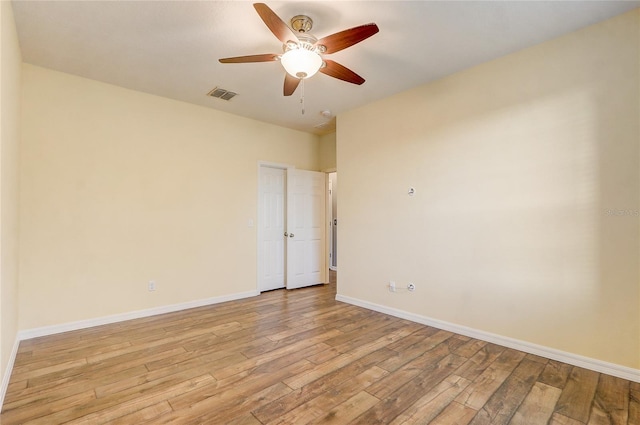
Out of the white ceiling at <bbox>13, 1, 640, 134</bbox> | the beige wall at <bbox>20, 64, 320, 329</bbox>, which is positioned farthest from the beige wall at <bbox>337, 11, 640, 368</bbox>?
the beige wall at <bbox>20, 64, 320, 329</bbox>

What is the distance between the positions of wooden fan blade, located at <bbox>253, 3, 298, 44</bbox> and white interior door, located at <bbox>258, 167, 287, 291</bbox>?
306 centimetres

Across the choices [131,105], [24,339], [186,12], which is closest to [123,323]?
[24,339]

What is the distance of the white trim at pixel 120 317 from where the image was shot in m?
3.07

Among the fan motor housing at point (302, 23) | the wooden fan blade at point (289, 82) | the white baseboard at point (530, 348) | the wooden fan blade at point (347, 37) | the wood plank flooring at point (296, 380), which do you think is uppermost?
the fan motor housing at point (302, 23)

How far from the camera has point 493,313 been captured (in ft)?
9.70

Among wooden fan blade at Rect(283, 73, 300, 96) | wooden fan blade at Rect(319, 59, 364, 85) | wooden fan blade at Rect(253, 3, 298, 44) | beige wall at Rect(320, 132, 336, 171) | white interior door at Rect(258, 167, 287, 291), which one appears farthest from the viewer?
beige wall at Rect(320, 132, 336, 171)

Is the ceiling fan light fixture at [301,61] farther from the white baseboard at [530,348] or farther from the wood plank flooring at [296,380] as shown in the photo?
the white baseboard at [530,348]

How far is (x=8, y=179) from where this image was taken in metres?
2.31

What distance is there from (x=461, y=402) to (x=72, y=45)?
4.35m

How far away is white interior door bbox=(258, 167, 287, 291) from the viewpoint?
500 centimetres

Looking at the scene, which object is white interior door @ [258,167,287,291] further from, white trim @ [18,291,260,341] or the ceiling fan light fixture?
the ceiling fan light fixture

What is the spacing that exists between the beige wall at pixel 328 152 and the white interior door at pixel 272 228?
825mm

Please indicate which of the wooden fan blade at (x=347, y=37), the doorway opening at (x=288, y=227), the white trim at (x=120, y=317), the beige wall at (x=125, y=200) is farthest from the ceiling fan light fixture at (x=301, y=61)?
the white trim at (x=120, y=317)

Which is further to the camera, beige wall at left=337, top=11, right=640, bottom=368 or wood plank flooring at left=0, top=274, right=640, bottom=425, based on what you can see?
beige wall at left=337, top=11, right=640, bottom=368
